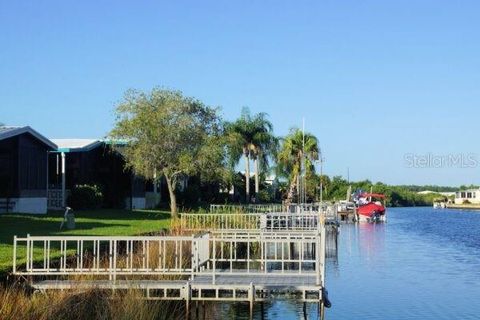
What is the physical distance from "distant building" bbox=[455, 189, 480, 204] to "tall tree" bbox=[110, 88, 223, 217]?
11972 cm

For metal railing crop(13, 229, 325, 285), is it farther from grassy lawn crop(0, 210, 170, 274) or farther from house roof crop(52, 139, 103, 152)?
house roof crop(52, 139, 103, 152)

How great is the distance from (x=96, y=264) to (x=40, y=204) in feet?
85.3

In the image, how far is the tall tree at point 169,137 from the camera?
39.7 meters

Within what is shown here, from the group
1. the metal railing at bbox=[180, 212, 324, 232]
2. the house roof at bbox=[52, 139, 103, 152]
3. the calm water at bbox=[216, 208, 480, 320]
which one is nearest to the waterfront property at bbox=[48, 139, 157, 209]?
the house roof at bbox=[52, 139, 103, 152]

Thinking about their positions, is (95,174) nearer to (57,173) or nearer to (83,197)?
(57,173)

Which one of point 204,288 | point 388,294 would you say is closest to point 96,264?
point 204,288

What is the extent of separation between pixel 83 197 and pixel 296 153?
38.1 meters

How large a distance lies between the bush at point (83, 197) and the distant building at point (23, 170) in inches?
123

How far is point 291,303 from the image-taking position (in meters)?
20.7

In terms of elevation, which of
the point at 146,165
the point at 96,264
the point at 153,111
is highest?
the point at 153,111

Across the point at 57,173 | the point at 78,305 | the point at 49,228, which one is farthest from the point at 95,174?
the point at 78,305

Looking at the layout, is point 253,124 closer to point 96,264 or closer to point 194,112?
point 194,112

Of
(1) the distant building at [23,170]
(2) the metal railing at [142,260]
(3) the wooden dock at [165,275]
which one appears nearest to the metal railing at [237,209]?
(1) the distant building at [23,170]

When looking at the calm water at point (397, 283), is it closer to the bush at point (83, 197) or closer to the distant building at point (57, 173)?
the bush at point (83, 197)
